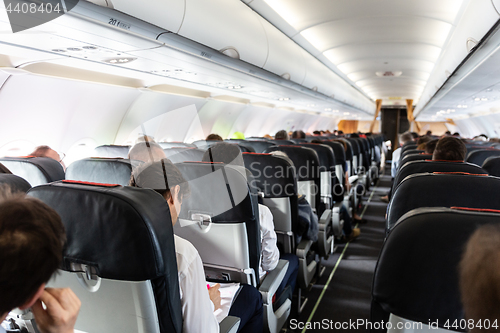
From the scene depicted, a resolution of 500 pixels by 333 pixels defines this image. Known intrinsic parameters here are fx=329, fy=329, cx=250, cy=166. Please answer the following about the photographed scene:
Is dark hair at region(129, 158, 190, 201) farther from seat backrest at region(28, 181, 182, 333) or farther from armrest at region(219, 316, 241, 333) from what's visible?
armrest at region(219, 316, 241, 333)

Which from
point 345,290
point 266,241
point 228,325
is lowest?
point 345,290

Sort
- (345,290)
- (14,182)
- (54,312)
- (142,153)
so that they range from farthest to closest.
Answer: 1. (345,290)
2. (142,153)
3. (14,182)
4. (54,312)

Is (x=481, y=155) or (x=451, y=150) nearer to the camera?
(x=451, y=150)

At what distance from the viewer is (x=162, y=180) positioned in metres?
1.80

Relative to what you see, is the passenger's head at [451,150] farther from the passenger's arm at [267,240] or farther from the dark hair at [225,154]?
the dark hair at [225,154]

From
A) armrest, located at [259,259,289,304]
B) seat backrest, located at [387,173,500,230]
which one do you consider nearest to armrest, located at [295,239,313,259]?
armrest, located at [259,259,289,304]

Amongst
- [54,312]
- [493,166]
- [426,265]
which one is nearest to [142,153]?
[54,312]

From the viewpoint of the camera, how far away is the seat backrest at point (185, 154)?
4285 millimetres

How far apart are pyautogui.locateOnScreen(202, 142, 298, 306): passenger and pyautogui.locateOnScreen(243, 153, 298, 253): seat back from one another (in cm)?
15

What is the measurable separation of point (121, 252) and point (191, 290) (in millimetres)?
426

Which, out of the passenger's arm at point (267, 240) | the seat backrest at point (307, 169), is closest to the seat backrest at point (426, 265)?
the passenger's arm at point (267, 240)

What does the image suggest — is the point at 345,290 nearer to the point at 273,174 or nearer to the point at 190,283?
the point at 273,174

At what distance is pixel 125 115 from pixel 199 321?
631 cm

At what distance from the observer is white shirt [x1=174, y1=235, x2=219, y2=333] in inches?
59.7
